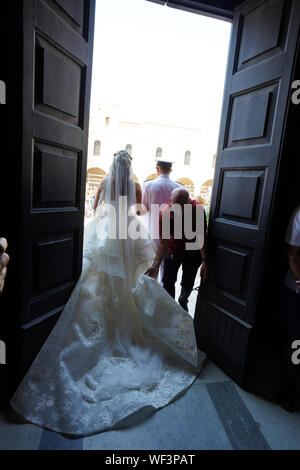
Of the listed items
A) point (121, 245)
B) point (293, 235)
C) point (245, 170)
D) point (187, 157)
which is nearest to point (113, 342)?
point (121, 245)

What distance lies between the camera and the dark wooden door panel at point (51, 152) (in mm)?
1429

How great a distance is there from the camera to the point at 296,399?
71.4 inches

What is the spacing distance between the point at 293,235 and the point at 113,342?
1601mm

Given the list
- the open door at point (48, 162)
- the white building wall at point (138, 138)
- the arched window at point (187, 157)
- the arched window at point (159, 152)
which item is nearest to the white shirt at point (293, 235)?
the open door at point (48, 162)

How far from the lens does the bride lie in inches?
60.4

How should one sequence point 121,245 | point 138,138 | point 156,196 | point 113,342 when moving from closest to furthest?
point 113,342
point 121,245
point 156,196
point 138,138

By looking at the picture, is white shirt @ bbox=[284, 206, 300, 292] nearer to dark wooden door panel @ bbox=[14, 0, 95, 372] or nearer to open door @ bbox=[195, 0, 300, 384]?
open door @ bbox=[195, 0, 300, 384]

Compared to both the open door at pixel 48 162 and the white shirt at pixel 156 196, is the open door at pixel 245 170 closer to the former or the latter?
the white shirt at pixel 156 196

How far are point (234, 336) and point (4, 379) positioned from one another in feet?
5.28

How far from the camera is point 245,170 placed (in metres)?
1.91

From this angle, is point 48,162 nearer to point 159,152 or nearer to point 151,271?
point 151,271

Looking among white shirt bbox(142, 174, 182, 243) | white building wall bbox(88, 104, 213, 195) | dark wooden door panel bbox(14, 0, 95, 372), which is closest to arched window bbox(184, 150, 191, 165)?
white building wall bbox(88, 104, 213, 195)

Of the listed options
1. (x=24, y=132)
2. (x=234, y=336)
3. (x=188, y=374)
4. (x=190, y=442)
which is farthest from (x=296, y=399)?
(x=24, y=132)

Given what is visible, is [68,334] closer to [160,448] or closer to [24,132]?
[160,448]
